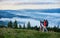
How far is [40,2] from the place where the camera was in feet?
4.39

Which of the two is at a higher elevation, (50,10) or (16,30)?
(50,10)

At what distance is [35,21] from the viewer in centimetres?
132

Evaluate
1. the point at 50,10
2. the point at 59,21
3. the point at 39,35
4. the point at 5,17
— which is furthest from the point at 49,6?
the point at 5,17

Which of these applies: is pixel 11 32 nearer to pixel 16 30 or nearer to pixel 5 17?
pixel 16 30

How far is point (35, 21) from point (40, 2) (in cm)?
18

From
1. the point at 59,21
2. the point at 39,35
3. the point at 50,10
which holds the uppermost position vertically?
the point at 50,10

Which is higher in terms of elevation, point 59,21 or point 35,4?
point 35,4

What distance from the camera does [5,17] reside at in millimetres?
1351

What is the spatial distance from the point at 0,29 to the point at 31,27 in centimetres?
29

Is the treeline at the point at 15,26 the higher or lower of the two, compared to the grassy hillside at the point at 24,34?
higher

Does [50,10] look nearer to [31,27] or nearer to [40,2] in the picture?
[40,2]

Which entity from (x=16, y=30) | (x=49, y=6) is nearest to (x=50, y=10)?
(x=49, y=6)

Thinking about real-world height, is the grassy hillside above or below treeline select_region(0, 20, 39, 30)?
below

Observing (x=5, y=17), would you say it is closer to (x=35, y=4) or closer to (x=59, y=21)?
(x=35, y=4)
